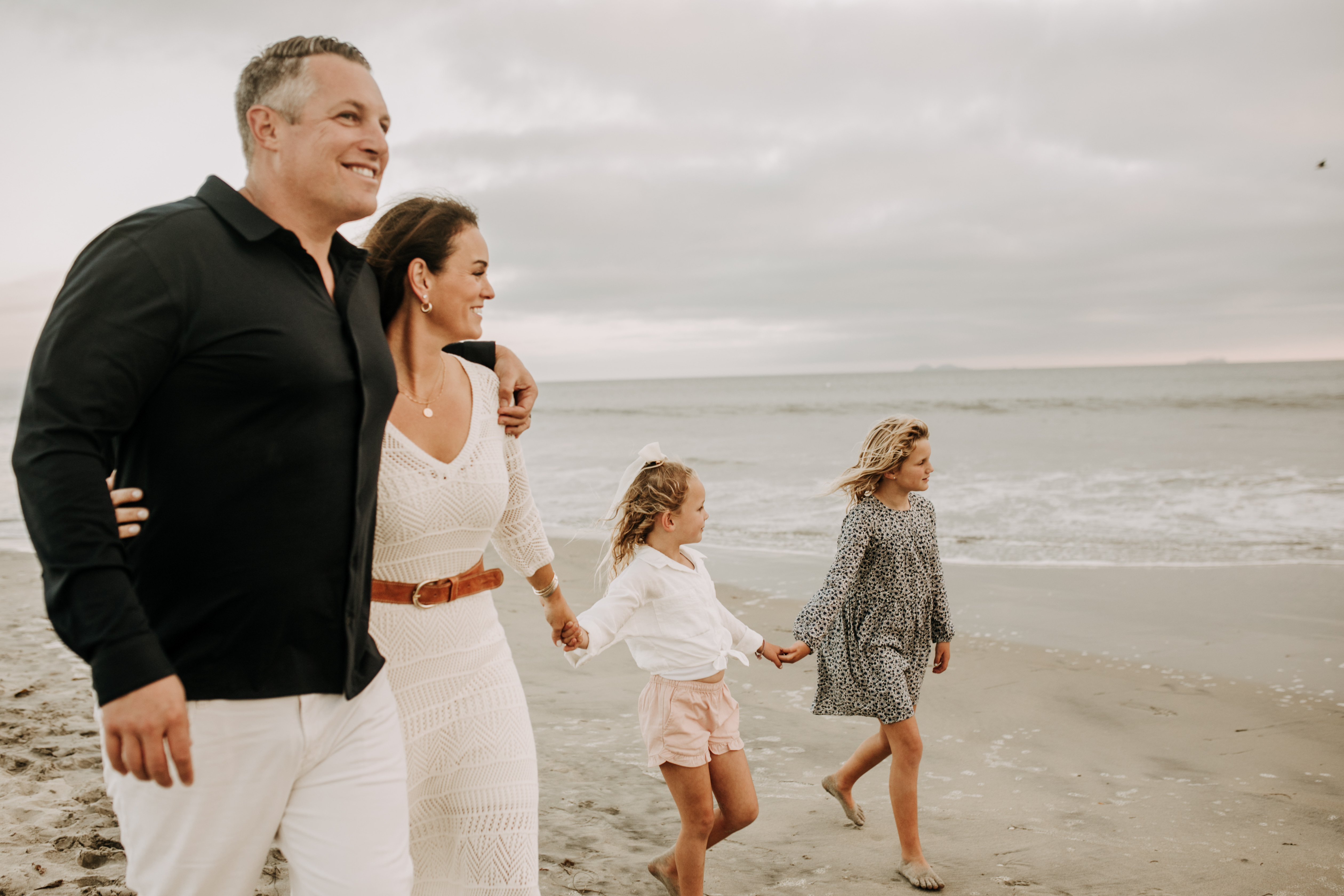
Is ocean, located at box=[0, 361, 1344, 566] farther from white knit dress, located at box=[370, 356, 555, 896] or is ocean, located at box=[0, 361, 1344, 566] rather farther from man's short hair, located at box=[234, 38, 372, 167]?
man's short hair, located at box=[234, 38, 372, 167]

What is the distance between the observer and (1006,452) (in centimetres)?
2577

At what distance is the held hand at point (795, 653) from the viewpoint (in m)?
4.05

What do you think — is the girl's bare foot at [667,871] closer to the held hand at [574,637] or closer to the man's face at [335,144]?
the held hand at [574,637]

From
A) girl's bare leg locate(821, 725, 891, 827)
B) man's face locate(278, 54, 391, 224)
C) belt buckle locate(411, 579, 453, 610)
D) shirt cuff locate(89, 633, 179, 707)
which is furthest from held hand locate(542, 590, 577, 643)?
girl's bare leg locate(821, 725, 891, 827)

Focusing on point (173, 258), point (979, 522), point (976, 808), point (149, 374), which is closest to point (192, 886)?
point (149, 374)

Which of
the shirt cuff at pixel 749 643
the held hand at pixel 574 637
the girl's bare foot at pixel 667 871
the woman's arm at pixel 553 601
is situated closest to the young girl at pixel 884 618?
the shirt cuff at pixel 749 643

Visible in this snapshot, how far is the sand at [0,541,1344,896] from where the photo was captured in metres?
3.90

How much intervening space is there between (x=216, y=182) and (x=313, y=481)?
618 millimetres

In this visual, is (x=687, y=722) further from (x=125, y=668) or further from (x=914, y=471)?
(x=125, y=668)

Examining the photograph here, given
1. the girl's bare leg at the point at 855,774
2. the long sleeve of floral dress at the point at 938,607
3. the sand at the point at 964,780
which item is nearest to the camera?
the sand at the point at 964,780

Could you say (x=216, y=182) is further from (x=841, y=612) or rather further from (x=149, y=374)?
(x=841, y=612)

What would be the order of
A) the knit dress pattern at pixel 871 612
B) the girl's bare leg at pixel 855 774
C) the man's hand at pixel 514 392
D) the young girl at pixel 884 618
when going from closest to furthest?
the man's hand at pixel 514 392, the young girl at pixel 884 618, the knit dress pattern at pixel 871 612, the girl's bare leg at pixel 855 774

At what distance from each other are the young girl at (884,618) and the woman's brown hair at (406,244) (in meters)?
2.34

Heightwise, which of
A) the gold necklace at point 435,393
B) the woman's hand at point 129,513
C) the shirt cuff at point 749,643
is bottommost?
the shirt cuff at point 749,643
